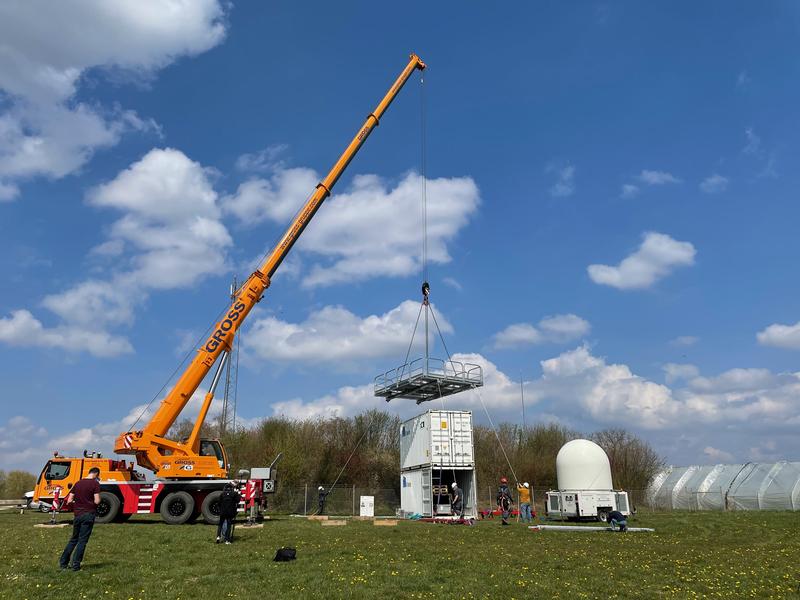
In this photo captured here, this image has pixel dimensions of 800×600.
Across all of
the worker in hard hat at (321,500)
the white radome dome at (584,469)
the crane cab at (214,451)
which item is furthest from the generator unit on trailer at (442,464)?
the crane cab at (214,451)

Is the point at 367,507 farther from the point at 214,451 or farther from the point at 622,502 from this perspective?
the point at 622,502

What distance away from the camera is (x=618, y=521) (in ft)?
66.9

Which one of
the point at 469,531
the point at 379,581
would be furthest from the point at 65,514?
the point at 379,581

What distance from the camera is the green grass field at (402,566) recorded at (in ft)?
31.9

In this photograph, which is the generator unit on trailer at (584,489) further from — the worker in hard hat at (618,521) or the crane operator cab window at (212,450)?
the crane operator cab window at (212,450)

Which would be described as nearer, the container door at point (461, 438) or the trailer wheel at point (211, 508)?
the trailer wheel at point (211, 508)

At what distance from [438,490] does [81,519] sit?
19.3 meters

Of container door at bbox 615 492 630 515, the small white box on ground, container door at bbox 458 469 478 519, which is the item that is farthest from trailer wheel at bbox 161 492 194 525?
container door at bbox 615 492 630 515

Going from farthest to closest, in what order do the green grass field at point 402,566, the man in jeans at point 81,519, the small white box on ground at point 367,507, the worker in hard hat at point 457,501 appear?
the small white box on ground at point 367,507 → the worker in hard hat at point 457,501 → the man in jeans at point 81,519 → the green grass field at point 402,566

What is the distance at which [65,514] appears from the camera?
26734 millimetres

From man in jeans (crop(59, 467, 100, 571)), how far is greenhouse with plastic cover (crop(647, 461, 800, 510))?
41.9 m

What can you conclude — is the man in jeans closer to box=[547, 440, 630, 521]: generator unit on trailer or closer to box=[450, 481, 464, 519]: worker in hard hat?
box=[450, 481, 464, 519]: worker in hard hat

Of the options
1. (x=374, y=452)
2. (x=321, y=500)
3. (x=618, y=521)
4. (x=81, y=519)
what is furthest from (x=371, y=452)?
(x=81, y=519)

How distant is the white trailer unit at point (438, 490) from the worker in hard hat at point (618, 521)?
27.0 feet
